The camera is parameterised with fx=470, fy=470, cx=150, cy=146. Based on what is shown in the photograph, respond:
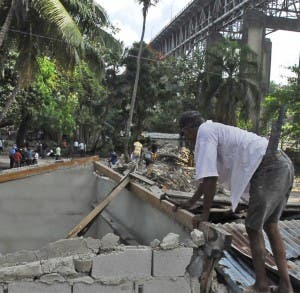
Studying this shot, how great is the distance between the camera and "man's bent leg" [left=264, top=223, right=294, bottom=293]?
3346 millimetres

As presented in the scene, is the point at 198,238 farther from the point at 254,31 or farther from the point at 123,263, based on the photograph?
the point at 254,31

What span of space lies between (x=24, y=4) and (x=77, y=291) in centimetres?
1233

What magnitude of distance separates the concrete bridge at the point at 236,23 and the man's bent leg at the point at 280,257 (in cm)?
3009

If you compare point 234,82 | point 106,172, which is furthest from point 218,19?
point 106,172

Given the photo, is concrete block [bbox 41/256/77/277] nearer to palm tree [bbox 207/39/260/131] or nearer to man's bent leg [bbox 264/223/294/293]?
man's bent leg [bbox 264/223/294/293]

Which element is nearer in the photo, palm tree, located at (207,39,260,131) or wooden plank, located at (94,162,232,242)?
wooden plank, located at (94,162,232,242)

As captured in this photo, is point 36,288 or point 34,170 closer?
point 36,288

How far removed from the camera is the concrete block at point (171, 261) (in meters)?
3.62

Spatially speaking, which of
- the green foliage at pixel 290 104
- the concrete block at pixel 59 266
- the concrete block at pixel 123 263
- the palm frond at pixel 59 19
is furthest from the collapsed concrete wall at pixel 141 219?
the green foliage at pixel 290 104

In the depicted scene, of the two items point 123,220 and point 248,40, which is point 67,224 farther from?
point 248,40

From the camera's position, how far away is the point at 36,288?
3.46m

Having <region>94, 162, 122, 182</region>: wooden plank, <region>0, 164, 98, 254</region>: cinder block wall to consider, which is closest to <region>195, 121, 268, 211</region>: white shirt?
<region>94, 162, 122, 182</region>: wooden plank

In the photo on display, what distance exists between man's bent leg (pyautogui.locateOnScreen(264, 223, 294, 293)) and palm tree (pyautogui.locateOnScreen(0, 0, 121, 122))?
11354 millimetres

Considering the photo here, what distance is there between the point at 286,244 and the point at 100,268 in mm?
1820
